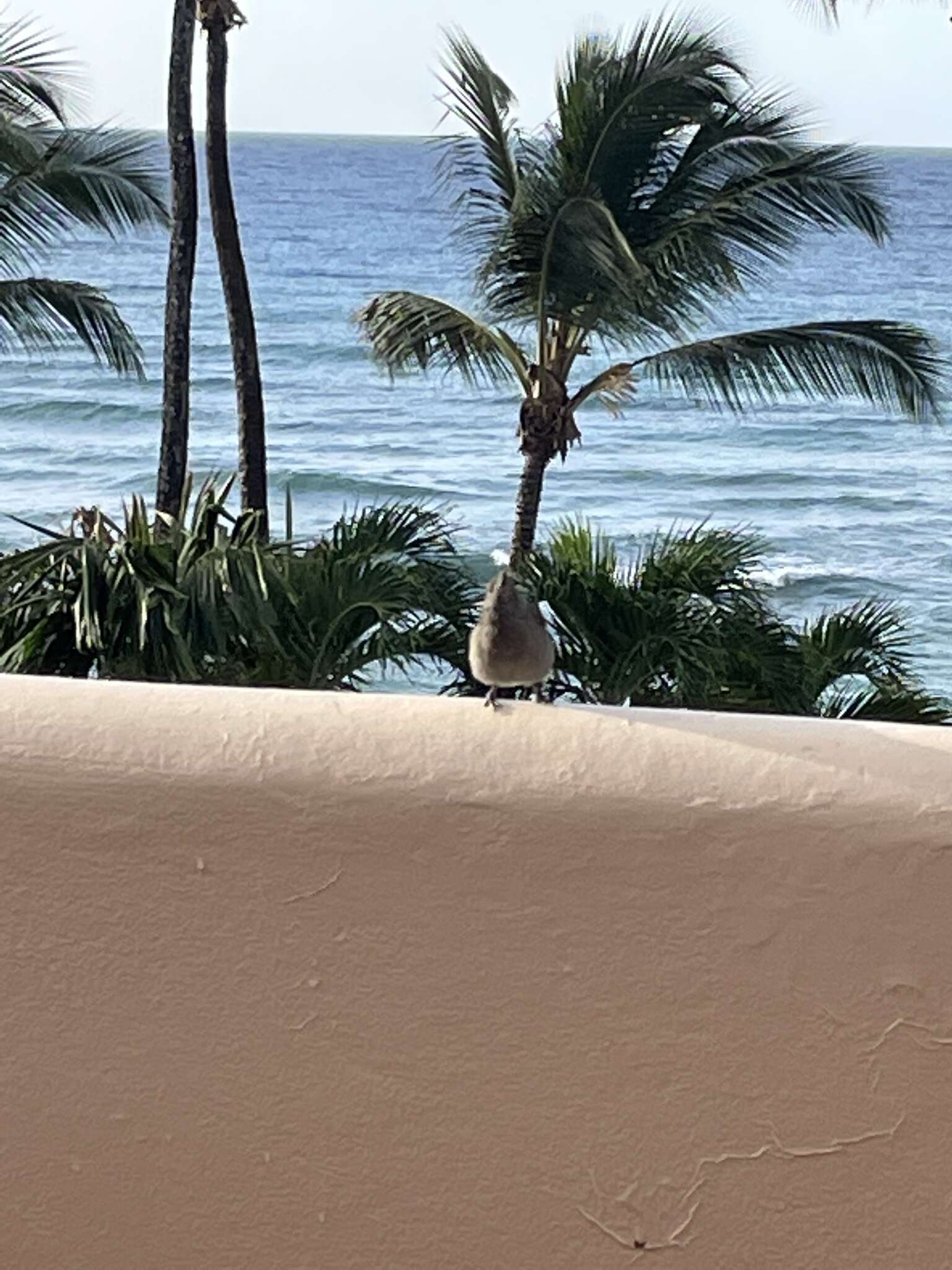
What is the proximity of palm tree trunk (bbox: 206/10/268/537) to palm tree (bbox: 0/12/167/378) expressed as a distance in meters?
0.43

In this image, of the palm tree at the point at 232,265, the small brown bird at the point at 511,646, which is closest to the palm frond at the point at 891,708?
the palm tree at the point at 232,265

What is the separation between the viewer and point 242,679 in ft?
20.8

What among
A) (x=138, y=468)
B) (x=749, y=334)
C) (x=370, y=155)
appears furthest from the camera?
(x=370, y=155)

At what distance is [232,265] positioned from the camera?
416 inches

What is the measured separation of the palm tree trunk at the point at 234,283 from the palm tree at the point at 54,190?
429mm

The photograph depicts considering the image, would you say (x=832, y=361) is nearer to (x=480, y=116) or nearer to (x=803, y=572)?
(x=480, y=116)

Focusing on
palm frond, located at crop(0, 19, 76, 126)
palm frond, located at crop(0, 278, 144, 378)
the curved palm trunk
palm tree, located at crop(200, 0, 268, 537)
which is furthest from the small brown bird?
palm frond, located at crop(0, 278, 144, 378)

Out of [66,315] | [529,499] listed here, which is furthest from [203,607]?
[66,315]

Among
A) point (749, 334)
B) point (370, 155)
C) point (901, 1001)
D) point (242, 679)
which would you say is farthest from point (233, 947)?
point (370, 155)

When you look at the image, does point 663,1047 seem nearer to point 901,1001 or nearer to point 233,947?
point 901,1001

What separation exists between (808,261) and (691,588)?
38.5 meters

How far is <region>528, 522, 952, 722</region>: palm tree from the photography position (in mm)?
6914

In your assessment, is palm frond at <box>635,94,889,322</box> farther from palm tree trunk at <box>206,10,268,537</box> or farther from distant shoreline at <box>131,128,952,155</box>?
distant shoreline at <box>131,128,952,155</box>

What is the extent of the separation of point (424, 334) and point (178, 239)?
63.2 inches
